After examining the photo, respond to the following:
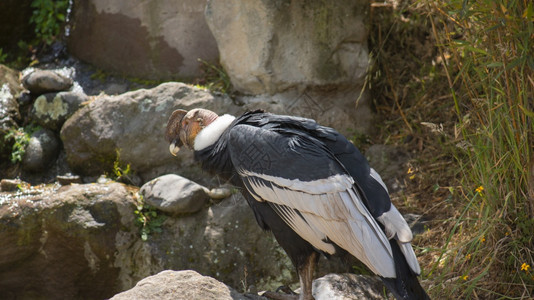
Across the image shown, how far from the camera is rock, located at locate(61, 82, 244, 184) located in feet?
19.4

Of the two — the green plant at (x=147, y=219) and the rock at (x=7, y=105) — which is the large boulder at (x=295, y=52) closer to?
the green plant at (x=147, y=219)

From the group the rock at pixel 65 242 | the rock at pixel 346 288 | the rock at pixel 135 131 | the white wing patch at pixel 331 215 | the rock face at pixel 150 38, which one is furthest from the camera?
the rock face at pixel 150 38

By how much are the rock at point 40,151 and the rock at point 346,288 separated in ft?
10.2

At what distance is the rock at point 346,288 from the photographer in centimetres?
410

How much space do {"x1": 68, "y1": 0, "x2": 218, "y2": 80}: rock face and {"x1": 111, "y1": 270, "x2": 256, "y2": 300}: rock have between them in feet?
10.4

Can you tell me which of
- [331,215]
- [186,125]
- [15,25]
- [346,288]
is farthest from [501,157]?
[15,25]

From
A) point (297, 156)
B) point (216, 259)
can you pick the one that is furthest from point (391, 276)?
point (216, 259)

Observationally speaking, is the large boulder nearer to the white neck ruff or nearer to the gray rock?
the white neck ruff

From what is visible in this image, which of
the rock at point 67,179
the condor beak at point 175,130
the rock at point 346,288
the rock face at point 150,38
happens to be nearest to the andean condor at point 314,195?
the rock at point 346,288

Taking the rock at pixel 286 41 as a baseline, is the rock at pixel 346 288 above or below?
below

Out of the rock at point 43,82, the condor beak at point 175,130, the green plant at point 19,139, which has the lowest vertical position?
the green plant at point 19,139

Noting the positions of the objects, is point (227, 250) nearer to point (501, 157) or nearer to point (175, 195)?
point (175, 195)

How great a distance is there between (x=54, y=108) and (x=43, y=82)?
32cm

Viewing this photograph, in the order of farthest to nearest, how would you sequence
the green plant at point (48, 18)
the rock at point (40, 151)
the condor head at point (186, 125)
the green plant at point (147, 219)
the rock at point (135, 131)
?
the green plant at point (48, 18) < the rock at point (40, 151) < the rock at point (135, 131) < the green plant at point (147, 219) < the condor head at point (186, 125)
